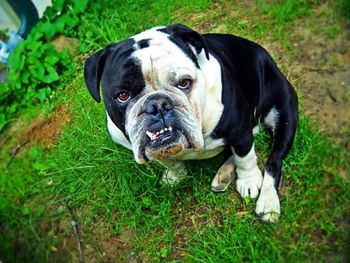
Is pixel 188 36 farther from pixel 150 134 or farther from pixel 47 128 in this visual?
pixel 47 128

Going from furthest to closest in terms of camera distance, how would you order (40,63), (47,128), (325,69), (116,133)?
(40,63) → (47,128) → (325,69) → (116,133)

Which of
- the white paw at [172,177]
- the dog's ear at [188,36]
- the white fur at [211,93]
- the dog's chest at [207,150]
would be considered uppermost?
the dog's ear at [188,36]

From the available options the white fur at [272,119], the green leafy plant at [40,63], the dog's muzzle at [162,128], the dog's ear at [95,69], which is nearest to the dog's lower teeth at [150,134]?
the dog's muzzle at [162,128]

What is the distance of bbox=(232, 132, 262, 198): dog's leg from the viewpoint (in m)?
2.55

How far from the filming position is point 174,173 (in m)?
2.85

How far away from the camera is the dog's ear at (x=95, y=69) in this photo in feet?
7.52

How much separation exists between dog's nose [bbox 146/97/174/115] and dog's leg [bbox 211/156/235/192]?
31.5 inches

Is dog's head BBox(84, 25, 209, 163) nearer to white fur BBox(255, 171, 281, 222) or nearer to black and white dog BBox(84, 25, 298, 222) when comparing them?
black and white dog BBox(84, 25, 298, 222)

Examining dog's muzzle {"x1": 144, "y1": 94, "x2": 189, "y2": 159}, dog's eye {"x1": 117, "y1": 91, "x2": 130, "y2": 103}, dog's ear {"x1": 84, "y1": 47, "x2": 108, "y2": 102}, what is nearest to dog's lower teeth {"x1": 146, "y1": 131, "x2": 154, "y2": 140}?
dog's muzzle {"x1": 144, "y1": 94, "x2": 189, "y2": 159}

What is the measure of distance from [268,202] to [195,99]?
0.81 m

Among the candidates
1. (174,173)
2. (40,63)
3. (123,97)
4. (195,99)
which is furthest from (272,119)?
(40,63)

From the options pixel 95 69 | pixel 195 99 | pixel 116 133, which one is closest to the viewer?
pixel 195 99

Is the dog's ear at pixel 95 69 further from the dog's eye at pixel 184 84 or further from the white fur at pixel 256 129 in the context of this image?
the white fur at pixel 256 129

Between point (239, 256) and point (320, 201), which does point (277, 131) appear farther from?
point (239, 256)
